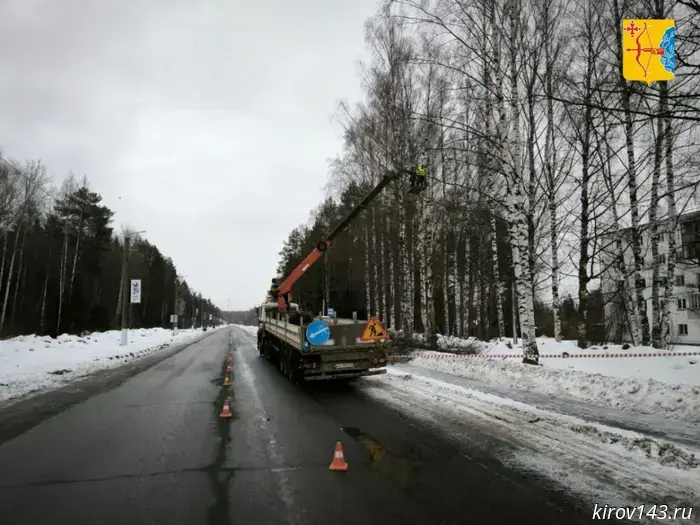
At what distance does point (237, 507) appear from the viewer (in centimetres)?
403

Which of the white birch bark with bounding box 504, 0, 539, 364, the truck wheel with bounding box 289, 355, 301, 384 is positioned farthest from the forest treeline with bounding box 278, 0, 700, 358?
the truck wheel with bounding box 289, 355, 301, 384

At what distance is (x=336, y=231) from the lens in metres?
16.0

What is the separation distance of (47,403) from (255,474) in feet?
23.3

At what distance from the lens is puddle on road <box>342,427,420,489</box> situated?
4781 mm

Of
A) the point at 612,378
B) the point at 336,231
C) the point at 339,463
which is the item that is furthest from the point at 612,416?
the point at 336,231

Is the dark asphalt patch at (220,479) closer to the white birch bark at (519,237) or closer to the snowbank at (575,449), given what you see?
the snowbank at (575,449)

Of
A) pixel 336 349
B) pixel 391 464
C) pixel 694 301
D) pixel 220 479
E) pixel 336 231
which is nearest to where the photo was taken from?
pixel 220 479

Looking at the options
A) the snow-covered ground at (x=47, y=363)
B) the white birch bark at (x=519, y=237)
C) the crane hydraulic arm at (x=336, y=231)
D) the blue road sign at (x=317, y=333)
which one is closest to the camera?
the blue road sign at (x=317, y=333)

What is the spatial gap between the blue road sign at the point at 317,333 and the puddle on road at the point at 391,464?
4.82m

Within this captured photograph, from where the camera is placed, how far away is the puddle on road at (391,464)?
4.78 meters

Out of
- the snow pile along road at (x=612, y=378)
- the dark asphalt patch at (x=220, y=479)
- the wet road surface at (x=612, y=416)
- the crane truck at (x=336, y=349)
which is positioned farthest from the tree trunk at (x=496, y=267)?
the dark asphalt patch at (x=220, y=479)

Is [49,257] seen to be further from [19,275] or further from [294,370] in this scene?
[294,370]

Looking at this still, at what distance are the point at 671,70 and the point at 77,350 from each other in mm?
25935

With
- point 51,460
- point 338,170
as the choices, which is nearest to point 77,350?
point 338,170
